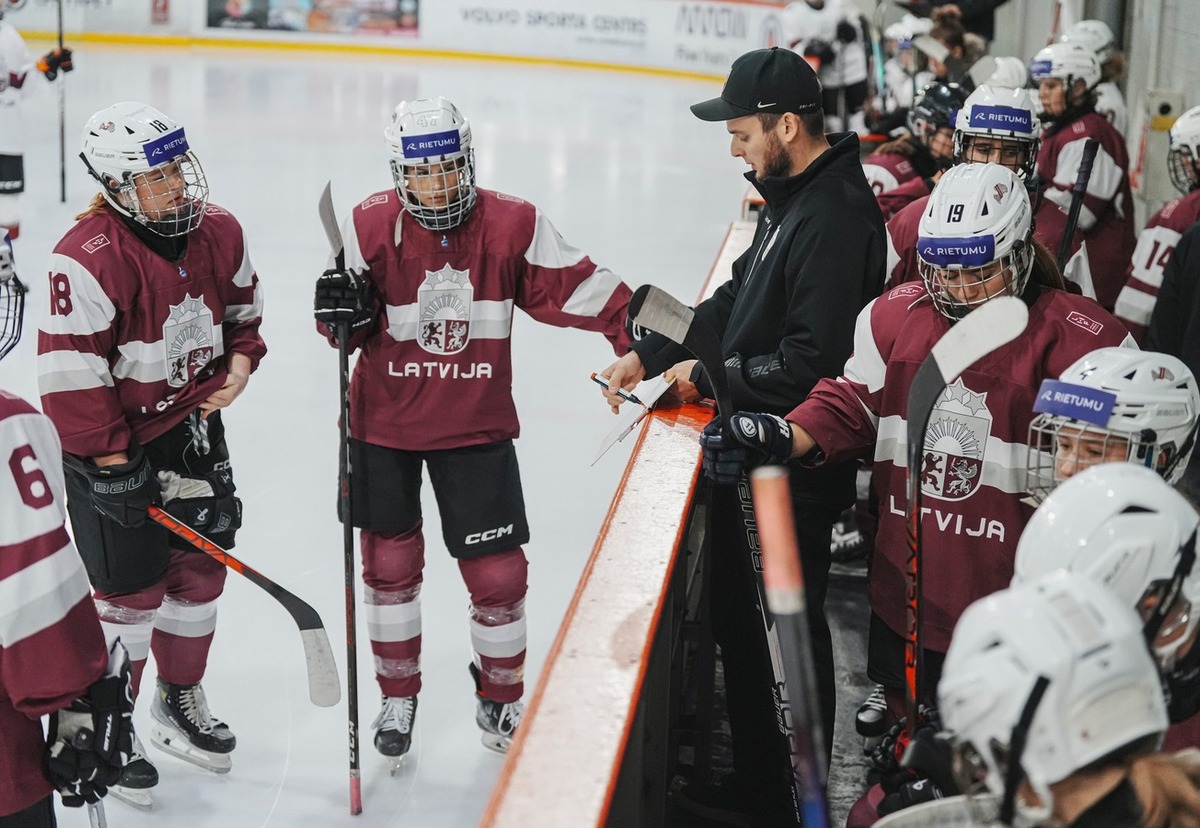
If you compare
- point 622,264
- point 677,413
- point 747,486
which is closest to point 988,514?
point 747,486

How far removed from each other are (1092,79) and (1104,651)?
3.80m

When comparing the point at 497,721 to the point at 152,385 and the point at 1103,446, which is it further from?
the point at 1103,446

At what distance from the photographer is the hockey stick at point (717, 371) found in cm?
199

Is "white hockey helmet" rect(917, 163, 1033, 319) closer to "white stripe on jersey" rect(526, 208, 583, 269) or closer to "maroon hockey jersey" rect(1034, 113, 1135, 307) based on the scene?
"white stripe on jersey" rect(526, 208, 583, 269)

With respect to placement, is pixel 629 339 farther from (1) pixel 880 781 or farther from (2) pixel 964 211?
(1) pixel 880 781

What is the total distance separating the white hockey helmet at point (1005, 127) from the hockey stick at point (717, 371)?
128cm

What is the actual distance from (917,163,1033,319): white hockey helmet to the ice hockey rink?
97cm

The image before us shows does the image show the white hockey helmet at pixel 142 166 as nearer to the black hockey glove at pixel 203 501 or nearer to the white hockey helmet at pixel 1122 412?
the black hockey glove at pixel 203 501

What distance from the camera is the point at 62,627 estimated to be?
1749 millimetres

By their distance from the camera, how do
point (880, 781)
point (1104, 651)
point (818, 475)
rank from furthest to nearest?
point (818, 475) < point (880, 781) < point (1104, 651)

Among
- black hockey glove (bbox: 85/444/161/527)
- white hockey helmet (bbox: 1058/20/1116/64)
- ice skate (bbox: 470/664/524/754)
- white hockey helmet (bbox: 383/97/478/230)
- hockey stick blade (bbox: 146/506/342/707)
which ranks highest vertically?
white hockey helmet (bbox: 1058/20/1116/64)

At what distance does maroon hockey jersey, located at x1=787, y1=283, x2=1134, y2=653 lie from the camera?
1.97m

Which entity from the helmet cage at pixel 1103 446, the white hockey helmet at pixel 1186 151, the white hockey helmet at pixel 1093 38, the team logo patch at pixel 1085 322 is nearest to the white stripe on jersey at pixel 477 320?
the team logo patch at pixel 1085 322

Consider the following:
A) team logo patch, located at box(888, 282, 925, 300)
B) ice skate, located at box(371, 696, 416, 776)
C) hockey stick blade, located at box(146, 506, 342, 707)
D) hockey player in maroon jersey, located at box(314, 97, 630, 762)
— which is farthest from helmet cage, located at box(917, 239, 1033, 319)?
ice skate, located at box(371, 696, 416, 776)
